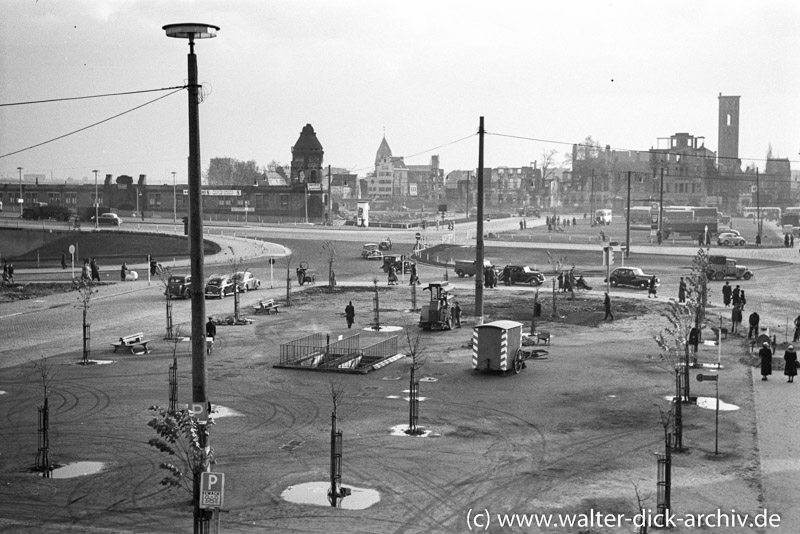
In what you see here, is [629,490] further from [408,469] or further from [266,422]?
[266,422]

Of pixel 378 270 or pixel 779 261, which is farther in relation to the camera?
pixel 779 261

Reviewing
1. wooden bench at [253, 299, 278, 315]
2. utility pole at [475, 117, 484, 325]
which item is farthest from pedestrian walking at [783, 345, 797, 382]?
wooden bench at [253, 299, 278, 315]

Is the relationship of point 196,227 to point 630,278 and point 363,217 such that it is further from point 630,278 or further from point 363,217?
point 363,217

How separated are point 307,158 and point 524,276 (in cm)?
7315

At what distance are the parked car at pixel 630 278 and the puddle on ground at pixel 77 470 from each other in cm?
4244

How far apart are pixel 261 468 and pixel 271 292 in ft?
115

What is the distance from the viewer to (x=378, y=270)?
6869 centimetres

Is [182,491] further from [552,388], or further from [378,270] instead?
[378,270]

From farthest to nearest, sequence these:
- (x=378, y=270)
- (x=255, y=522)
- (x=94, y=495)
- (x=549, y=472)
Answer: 1. (x=378, y=270)
2. (x=549, y=472)
3. (x=94, y=495)
4. (x=255, y=522)

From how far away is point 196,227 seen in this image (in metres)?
16.1

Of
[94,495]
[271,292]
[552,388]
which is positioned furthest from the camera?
[271,292]

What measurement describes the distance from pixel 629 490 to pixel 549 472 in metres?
1.94

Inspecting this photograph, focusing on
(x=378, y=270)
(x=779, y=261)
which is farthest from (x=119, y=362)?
(x=779, y=261)

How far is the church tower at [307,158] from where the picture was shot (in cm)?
12912
